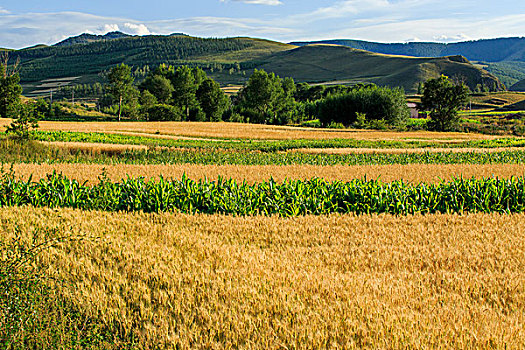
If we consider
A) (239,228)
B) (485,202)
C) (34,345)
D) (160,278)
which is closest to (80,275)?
(160,278)

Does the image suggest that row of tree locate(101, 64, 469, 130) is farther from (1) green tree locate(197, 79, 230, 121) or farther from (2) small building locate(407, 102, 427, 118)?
(2) small building locate(407, 102, 427, 118)

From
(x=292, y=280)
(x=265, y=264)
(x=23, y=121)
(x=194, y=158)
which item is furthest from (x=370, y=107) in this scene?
(x=292, y=280)

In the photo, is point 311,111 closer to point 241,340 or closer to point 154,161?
point 154,161

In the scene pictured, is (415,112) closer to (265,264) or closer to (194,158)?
(194,158)

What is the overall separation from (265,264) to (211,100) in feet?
332

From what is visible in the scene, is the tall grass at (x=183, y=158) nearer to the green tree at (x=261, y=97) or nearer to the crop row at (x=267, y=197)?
the crop row at (x=267, y=197)

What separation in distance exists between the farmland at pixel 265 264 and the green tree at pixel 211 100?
95.7m

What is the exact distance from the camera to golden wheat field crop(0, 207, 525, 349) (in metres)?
4.38

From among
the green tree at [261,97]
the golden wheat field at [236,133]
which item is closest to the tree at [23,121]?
the golden wheat field at [236,133]

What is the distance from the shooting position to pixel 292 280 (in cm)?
565

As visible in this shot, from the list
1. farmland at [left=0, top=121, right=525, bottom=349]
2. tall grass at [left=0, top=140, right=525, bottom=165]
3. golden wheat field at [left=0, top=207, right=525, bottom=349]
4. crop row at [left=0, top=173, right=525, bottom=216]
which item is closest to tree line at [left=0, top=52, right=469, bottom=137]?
tall grass at [left=0, top=140, right=525, bottom=165]

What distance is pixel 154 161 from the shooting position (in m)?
24.9

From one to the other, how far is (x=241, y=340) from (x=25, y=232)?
5313 mm

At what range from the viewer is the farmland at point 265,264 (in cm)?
443
